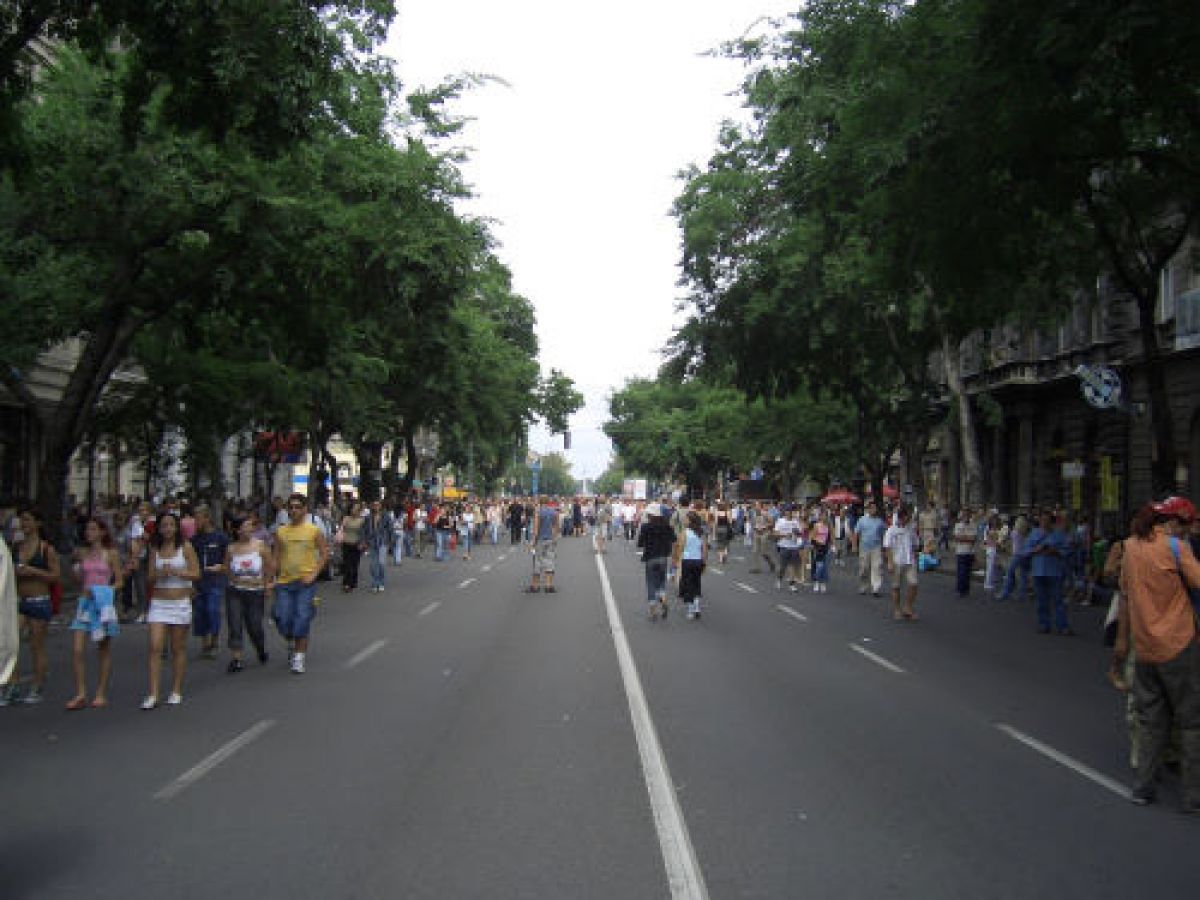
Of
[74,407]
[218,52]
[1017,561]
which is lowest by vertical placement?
[1017,561]

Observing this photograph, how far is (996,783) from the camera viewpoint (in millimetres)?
7516

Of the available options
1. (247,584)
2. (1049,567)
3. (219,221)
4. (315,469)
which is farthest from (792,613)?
(315,469)

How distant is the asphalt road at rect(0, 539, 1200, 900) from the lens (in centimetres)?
554

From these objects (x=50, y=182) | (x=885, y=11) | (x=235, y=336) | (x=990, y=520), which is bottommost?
(x=990, y=520)

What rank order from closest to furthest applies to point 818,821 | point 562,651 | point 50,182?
point 818,821 → point 562,651 → point 50,182

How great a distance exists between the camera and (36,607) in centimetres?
1030

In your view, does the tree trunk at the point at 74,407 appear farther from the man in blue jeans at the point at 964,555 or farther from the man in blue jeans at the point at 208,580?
the man in blue jeans at the point at 964,555

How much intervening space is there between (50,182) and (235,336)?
5.31 meters

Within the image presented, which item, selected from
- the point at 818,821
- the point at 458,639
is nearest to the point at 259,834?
the point at 818,821

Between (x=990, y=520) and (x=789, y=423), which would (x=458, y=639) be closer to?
(x=990, y=520)

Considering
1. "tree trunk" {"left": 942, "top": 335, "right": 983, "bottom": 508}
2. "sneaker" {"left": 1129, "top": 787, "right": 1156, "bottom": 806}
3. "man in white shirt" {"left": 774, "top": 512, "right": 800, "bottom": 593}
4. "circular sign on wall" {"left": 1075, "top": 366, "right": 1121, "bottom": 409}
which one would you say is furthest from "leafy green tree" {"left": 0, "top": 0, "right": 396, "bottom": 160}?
"tree trunk" {"left": 942, "top": 335, "right": 983, "bottom": 508}

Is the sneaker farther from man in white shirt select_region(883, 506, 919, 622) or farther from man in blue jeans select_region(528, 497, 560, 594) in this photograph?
man in blue jeans select_region(528, 497, 560, 594)

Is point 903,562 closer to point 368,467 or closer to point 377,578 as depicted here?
point 377,578

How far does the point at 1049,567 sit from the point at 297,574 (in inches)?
419
